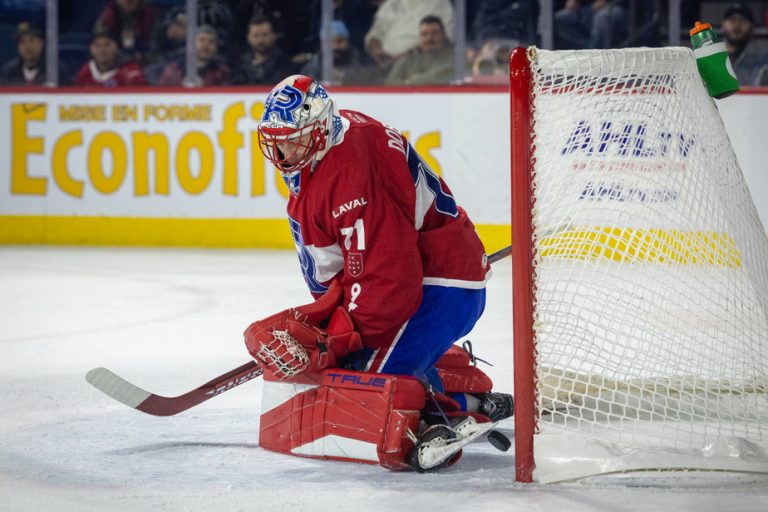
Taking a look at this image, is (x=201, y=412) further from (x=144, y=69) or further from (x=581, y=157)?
(x=144, y=69)

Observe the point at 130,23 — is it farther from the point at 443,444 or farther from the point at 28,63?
the point at 443,444

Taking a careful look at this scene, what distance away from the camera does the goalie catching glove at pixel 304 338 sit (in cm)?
256

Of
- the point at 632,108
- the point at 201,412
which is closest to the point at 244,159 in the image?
the point at 201,412

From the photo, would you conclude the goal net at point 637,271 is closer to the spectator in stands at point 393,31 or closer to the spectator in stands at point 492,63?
the spectator in stands at point 492,63

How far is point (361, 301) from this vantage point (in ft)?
A: 8.53

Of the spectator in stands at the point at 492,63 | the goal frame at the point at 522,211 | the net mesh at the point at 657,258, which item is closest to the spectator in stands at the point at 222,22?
the spectator in stands at the point at 492,63

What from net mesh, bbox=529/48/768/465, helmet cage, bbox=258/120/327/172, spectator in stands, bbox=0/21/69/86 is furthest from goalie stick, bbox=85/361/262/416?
spectator in stands, bbox=0/21/69/86

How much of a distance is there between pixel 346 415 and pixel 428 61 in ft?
16.3

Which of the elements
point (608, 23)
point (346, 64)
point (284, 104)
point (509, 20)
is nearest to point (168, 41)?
point (346, 64)

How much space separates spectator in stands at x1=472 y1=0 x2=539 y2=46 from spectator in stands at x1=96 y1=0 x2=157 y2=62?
2230 mm

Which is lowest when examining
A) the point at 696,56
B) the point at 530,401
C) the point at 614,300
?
the point at 530,401

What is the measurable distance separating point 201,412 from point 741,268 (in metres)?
1.37

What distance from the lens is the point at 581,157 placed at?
279 centimetres

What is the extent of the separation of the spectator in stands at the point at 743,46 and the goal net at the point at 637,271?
4110 mm
